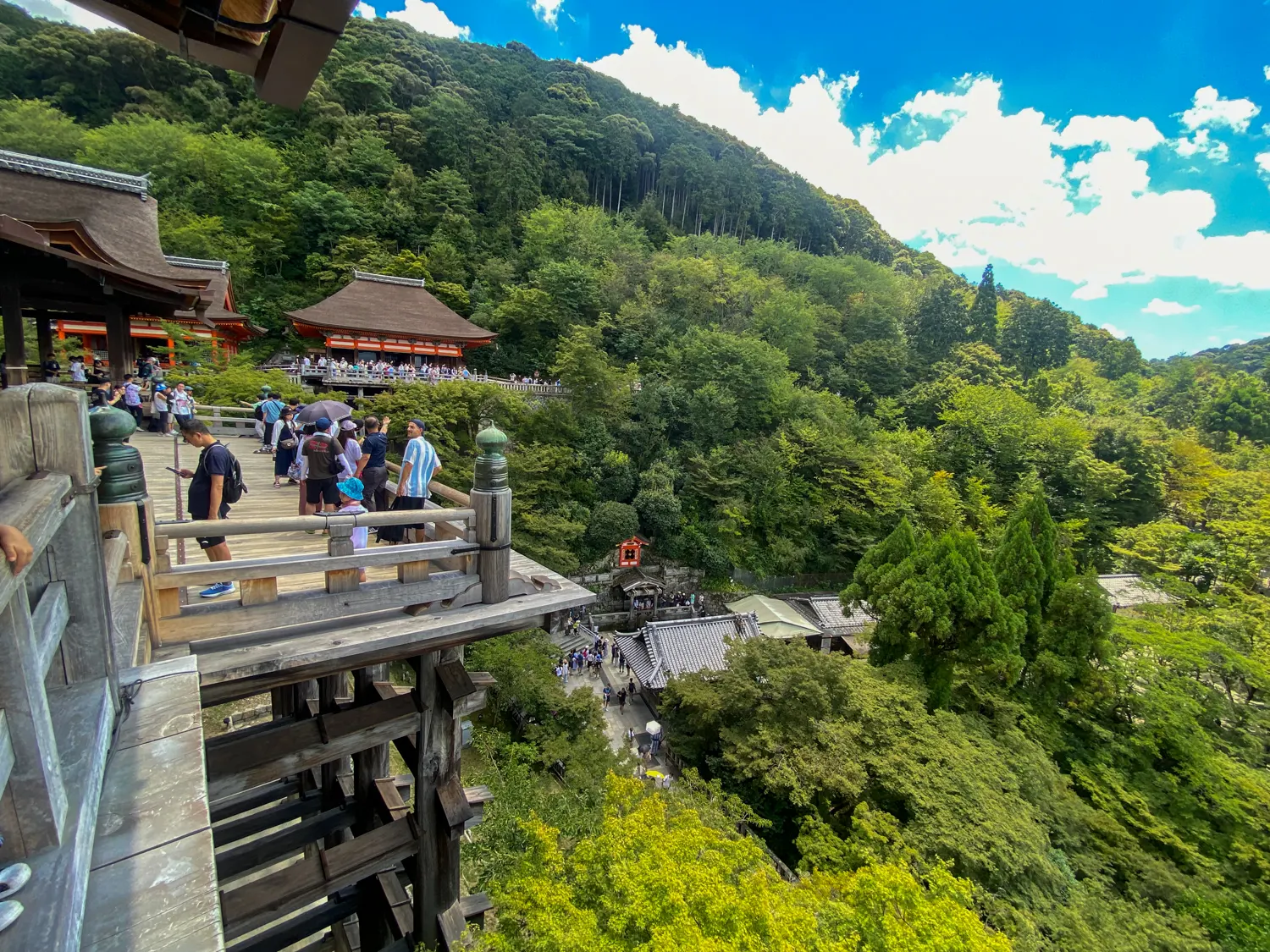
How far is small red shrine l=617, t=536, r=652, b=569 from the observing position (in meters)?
18.7

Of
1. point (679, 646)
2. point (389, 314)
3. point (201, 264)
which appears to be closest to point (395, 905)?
point (679, 646)

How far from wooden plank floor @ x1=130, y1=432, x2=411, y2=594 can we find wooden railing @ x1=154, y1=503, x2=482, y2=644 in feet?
1.51

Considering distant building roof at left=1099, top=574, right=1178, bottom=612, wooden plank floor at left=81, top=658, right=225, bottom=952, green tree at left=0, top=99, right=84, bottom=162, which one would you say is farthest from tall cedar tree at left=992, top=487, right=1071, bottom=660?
green tree at left=0, top=99, right=84, bottom=162

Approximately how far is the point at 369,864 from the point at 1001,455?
2683 cm

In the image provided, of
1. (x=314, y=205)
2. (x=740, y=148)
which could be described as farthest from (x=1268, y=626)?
(x=740, y=148)

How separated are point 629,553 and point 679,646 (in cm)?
443

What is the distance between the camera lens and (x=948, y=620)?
37.2ft

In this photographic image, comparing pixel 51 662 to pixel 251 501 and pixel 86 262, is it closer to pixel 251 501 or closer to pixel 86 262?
pixel 251 501

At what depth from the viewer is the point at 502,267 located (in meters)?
28.2

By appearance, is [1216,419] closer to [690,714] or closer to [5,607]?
[690,714]

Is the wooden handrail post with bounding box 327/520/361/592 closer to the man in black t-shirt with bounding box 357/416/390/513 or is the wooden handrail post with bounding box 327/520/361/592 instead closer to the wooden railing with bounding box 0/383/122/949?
the wooden railing with bounding box 0/383/122/949

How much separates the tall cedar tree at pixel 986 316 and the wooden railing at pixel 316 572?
38.5m

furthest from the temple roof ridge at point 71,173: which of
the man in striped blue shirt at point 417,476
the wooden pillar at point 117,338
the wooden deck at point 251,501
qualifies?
the man in striped blue shirt at point 417,476

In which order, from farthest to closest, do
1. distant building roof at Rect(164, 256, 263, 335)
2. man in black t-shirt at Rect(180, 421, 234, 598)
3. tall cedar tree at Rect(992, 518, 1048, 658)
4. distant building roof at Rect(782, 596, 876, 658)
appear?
1. distant building roof at Rect(782, 596, 876, 658)
2. distant building roof at Rect(164, 256, 263, 335)
3. tall cedar tree at Rect(992, 518, 1048, 658)
4. man in black t-shirt at Rect(180, 421, 234, 598)
